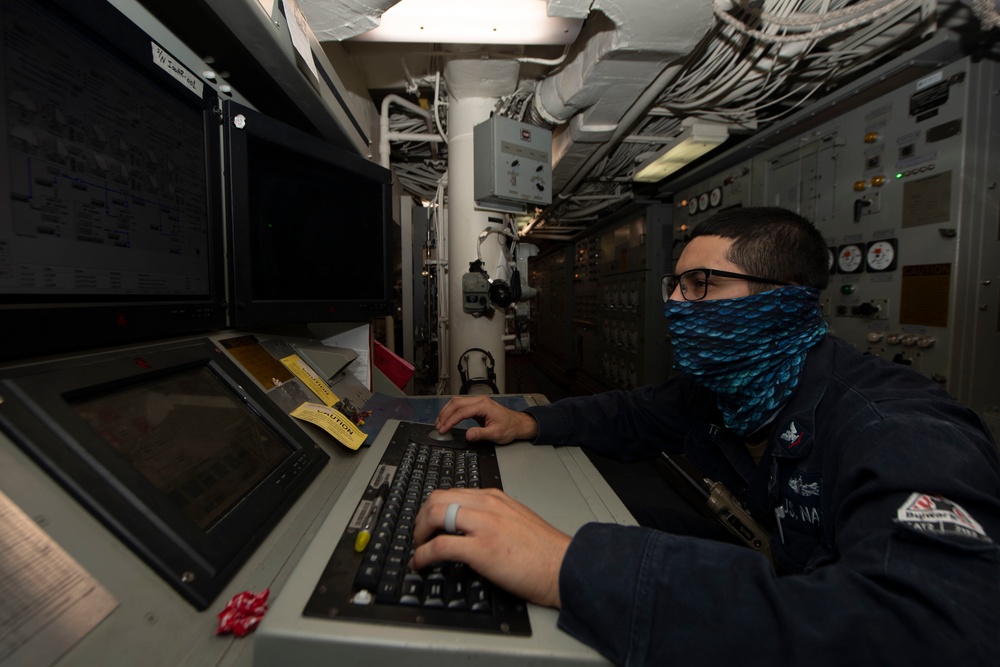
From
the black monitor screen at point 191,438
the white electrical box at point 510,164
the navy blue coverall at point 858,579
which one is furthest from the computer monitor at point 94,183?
the white electrical box at point 510,164

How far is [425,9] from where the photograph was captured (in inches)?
61.5

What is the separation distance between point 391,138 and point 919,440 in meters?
2.85

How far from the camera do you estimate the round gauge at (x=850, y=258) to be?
2102 mm

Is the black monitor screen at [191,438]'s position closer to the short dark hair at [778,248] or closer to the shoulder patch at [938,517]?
the shoulder patch at [938,517]

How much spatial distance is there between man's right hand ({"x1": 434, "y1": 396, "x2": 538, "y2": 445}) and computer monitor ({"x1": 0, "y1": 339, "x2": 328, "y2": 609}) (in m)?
0.31

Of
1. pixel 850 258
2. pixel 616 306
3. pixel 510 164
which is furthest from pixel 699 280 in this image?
pixel 616 306

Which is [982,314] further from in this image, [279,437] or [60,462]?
[60,462]

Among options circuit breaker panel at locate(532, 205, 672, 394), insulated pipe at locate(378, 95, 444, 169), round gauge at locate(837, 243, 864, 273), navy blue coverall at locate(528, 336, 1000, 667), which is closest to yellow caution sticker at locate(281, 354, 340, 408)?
navy blue coverall at locate(528, 336, 1000, 667)

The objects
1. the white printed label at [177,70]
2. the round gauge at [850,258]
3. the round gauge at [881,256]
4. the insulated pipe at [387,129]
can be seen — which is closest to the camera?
the white printed label at [177,70]

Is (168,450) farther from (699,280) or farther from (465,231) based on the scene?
(465,231)

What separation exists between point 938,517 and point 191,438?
105 cm

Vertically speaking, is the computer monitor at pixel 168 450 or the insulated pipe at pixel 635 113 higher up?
the insulated pipe at pixel 635 113

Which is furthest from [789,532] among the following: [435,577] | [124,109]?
[124,109]

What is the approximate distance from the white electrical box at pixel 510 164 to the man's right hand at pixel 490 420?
155cm
